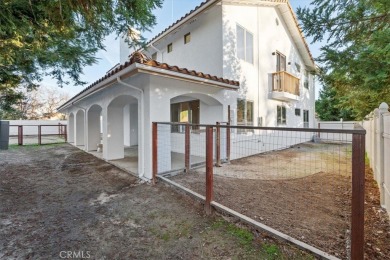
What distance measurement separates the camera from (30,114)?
3019 centimetres

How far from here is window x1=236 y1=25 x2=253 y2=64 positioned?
30.5 ft

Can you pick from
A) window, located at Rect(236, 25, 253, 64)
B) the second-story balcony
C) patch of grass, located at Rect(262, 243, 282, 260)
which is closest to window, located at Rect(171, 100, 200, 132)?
window, located at Rect(236, 25, 253, 64)

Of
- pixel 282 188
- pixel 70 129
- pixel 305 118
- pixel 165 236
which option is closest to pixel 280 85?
pixel 305 118

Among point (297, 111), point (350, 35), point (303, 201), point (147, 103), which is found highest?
point (350, 35)

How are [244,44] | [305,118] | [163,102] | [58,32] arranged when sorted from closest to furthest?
[58,32]
[163,102]
[244,44]
[305,118]

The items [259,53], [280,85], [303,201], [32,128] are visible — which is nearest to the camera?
[303,201]

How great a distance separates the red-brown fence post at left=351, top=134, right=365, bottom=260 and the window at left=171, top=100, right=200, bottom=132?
23.4 ft

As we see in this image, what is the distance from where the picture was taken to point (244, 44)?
31.6 feet

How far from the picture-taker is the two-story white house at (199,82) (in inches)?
236

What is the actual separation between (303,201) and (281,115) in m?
9.03

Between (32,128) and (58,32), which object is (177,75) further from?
(32,128)

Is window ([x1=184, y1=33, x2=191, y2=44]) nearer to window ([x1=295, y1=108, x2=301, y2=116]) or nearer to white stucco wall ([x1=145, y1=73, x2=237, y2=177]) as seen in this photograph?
white stucco wall ([x1=145, y1=73, x2=237, y2=177])

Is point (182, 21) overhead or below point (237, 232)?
overhead

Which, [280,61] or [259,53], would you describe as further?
[280,61]
